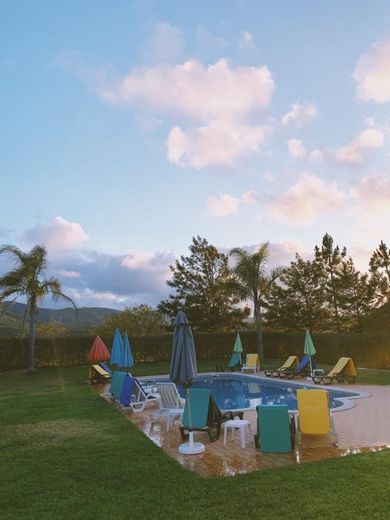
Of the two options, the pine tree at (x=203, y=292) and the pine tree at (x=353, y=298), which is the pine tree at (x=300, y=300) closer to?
the pine tree at (x=353, y=298)

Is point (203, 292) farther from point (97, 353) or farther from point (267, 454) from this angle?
point (267, 454)

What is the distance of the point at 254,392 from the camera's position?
676 inches

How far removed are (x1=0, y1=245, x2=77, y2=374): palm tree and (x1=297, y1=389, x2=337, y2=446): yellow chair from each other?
1811 centimetres

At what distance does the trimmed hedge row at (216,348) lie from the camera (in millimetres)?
25359

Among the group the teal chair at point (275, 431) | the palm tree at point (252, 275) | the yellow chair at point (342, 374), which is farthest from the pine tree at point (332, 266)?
the teal chair at point (275, 431)

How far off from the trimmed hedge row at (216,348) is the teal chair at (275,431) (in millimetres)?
19319

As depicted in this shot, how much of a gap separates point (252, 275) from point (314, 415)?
2096 centimetres

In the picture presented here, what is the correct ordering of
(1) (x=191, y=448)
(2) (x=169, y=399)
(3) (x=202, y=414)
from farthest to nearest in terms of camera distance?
(2) (x=169, y=399) < (3) (x=202, y=414) < (1) (x=191, y=448)

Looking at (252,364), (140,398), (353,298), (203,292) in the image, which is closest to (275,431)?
(140,398)

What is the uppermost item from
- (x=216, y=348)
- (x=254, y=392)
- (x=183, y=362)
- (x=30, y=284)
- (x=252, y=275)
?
(x=252, y=275)

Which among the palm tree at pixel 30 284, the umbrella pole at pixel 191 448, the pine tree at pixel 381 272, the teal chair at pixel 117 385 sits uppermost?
the pine tree at pixel 381 272

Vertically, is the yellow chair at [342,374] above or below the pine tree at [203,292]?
below

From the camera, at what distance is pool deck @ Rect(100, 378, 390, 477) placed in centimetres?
654

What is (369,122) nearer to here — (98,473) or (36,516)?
(98,473)
